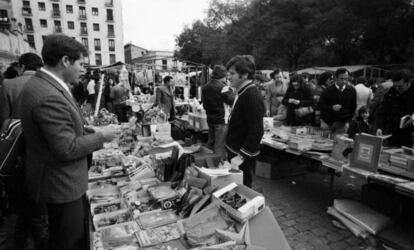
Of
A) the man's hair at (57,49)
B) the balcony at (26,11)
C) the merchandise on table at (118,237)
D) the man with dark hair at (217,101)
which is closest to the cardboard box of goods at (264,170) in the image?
the man with dark hair at (217,101)

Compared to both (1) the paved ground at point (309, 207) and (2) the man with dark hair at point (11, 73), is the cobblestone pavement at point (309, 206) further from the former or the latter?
(2) the man with dark hair at point (11, 73)

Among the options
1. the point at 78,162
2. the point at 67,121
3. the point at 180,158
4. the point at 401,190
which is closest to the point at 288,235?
the point at 401,190

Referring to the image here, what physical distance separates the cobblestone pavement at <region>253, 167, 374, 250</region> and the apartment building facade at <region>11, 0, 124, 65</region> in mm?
40410

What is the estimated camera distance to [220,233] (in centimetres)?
152

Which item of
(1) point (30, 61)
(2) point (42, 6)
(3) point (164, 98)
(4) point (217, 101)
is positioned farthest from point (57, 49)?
(2) point (42, 6)

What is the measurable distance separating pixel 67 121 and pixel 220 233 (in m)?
1.03

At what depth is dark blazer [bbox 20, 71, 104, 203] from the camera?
1.33 metres

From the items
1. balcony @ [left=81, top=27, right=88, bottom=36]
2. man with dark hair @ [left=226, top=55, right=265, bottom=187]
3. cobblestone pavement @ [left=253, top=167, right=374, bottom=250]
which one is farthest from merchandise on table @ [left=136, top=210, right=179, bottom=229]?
balcony @ [left=81, top=27, right=88, bottom=36]

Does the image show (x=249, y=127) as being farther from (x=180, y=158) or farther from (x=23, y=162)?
(x=23, y=162)

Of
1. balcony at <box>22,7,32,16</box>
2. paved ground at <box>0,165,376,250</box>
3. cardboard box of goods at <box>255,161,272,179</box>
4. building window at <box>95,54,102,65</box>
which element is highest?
balcony at <box>22,7,32,16</box>

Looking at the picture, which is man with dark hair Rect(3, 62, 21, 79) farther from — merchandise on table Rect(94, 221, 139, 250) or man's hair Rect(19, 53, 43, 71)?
merchandise on table Rect(94, 221, 139, 250)

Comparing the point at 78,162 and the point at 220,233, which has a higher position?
the point at 78,162

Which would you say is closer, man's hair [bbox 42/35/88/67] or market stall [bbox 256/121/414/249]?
man's hair [bbox 42/35/88/67]

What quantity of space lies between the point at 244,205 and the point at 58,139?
43.2 inches
